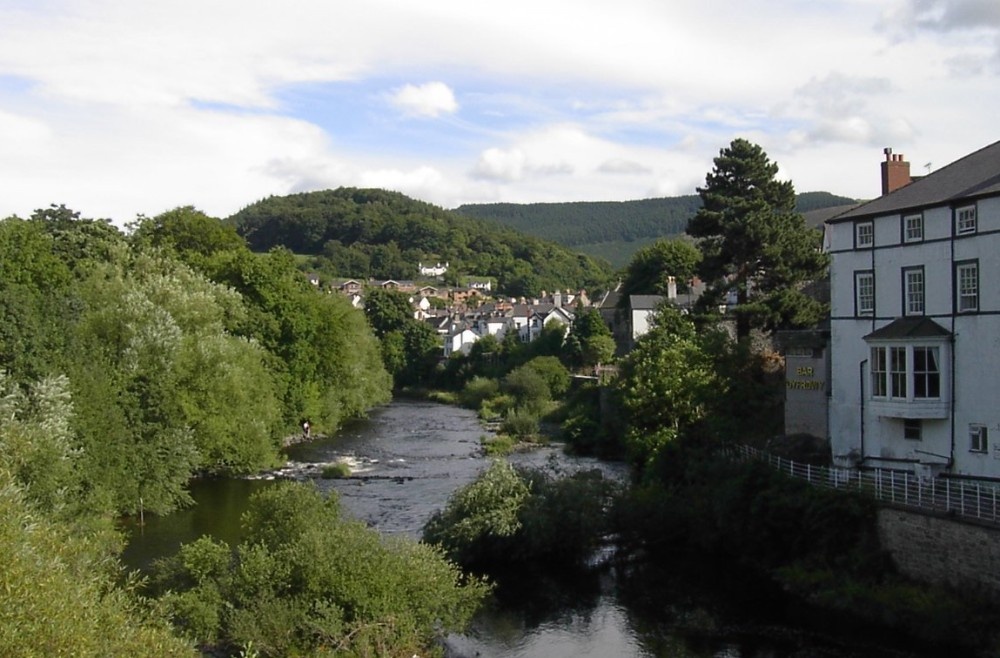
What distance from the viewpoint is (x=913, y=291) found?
A: 2989 centimetres

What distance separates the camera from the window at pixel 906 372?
2888 cm

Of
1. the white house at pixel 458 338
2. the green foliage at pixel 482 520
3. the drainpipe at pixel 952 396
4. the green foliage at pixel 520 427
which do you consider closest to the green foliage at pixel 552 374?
the green foliage at pixel 520 427

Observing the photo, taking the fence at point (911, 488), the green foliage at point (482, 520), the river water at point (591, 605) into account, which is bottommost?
the river water at point (591, 605)

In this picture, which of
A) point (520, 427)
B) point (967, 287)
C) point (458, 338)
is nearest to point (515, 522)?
point (967, 287)

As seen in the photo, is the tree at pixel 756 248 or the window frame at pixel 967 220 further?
the tree at pixel 756 248

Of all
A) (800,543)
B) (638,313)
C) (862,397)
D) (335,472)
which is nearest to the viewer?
(800,543)

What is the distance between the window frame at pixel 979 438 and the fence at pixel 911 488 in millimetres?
991

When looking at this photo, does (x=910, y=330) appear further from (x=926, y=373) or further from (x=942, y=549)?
(x=942, y=549)

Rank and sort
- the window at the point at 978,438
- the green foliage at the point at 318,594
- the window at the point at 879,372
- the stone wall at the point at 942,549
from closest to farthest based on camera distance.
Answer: the green foliage at the point at 318,594
the stone wall at the point at 942,549
the window at the point at 978,438
the window at the point at 879,372

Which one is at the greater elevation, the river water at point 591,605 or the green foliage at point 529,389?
the green foliage at point 529,389

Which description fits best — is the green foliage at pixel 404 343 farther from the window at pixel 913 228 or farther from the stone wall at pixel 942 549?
the stone wall at pixel 942 549

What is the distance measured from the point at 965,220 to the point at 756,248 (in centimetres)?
1379

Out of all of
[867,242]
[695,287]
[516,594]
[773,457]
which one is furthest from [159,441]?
[695,287]

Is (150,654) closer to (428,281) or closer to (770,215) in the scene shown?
(770,215)
